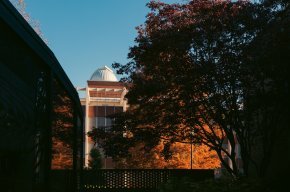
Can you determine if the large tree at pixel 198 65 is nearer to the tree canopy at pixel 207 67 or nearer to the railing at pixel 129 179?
the tree canopy at pixel 207 67

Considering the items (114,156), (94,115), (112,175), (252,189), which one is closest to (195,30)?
(114,156)

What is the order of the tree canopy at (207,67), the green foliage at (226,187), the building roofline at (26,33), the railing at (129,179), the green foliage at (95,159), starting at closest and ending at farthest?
1. the building roofline at (26,33)
2. the green foliage at (226,187)
3. the tree canopy at (207,67)
4. the railing at (129,179)
5. the green foliage at (95,159)

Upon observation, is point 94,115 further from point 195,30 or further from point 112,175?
point 195,30

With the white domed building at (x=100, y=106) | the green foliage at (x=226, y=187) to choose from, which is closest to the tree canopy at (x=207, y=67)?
the green foliage at (x=226, y=187)

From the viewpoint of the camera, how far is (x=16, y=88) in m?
2.99

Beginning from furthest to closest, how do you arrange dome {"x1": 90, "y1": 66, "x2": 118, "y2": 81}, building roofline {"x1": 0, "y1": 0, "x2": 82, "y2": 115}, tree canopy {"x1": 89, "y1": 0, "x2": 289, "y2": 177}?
1. dome {"x1": 90, "y1": 66, "x2": 118, "y2": 81}
2. tree canopy {"x1": 89, "y1": 0, "x2": 289, "y2": 177}
3. building roofline {"x1": 0, "y1": 0, "x2": 82, "y2": 115}

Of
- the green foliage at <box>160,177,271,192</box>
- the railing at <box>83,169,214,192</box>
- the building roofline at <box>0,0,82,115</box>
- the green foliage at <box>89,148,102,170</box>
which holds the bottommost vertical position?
the railing at <box>83,169,214,192</box>

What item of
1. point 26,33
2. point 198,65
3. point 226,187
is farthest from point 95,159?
point 26,33

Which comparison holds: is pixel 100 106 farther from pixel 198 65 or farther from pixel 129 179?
pixel 198 65

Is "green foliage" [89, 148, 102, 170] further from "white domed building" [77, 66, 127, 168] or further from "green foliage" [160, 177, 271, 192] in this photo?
"green foliage" [160, 177, 271, 192]

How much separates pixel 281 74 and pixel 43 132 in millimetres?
9837

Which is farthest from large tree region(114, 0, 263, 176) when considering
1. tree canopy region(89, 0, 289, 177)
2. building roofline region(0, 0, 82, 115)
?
building roofline region(0, 0, 82, 115)

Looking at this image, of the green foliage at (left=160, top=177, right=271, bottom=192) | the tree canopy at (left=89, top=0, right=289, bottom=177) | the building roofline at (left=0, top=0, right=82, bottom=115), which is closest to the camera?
the building roofline at (left=0, top=0, right=82, bottom=115)

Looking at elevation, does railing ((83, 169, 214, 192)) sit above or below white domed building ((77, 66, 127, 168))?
below
